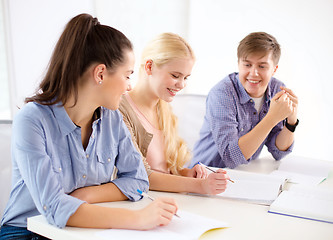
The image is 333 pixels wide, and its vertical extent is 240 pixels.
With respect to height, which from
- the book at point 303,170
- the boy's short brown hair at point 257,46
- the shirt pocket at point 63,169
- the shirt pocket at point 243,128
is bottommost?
the book at point 303,170

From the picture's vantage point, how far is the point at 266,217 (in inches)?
45.1

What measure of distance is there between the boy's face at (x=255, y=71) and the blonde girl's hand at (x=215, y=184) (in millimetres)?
749

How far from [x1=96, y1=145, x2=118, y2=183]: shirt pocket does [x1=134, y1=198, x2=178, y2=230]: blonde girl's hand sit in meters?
0.27

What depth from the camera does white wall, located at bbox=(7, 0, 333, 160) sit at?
2.66 meters

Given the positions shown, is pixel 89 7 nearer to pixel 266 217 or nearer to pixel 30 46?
pixel 30 46

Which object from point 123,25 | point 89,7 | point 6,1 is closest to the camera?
point 6,1

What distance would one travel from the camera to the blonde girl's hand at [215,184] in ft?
4.27

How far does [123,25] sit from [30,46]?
100 centimetres

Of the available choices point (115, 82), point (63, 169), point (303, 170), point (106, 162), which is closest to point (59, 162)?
point (63, 169)

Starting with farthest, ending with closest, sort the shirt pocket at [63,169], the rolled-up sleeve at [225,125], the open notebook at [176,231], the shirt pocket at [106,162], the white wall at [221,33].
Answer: the white wall at [221,33]
the rolled-up sleeve at [225,125]
the shirt pocket at [106,162]
the shirt pocket at [63,169]
the open notebook at [176,231]

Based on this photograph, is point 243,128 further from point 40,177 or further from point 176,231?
point 40,177

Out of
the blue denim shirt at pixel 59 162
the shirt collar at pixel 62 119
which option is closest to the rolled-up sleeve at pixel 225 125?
the blue denim shirt at pixel 59 162

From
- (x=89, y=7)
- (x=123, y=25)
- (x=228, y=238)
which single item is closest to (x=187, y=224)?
(x=228, y=238)

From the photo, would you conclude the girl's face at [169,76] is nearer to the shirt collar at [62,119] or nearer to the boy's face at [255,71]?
the boy's face at [255,71]
